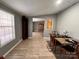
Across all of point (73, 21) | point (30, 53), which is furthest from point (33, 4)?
point (73, 21)

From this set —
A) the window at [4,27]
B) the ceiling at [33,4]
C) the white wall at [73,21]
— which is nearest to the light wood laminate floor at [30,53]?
the window at [4,27]

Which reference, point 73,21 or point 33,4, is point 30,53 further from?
point 73,21

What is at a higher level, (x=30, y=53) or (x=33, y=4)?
(x=33, y=4)

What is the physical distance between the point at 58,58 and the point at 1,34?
2.51 m

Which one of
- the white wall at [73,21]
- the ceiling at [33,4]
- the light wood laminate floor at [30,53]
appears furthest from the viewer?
the white wall at [73,21]

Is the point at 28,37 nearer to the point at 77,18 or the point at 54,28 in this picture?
the point at 54,28

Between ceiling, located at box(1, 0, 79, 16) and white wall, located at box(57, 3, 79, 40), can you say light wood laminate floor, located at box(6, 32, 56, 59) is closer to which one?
white wall, located at box(57, 3, 79, 40)

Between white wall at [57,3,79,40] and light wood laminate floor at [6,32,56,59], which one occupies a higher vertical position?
white wall at [57,3,79,40]

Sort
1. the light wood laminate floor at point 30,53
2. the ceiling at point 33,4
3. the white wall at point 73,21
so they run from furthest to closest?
1. the white wall at point 73,21
2. the light wood laminate floor at point 30,53
3. the ceiling at point 33,4

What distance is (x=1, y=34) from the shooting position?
153 inches

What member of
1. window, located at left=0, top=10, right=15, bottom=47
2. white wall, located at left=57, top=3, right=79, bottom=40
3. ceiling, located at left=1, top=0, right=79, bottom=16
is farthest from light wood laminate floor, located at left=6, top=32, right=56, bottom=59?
ceiling, located at left=1, top=0, right=79, bottom=16

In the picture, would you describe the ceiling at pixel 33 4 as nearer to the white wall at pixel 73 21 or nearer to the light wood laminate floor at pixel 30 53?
the white wall at pixel 73 21

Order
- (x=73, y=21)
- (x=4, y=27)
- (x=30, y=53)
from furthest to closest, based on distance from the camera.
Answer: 1. (x=73, y=21)
2. (x=30, y=53)
3. (x=4, y=27)

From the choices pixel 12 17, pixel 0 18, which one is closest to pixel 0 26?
pixel 0 18
